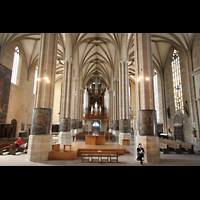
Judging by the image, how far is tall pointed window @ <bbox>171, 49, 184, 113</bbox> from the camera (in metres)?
18.1

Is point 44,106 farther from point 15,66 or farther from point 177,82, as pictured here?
point 177,82

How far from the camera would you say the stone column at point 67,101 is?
13.3m

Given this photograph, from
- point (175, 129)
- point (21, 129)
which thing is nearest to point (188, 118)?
point (175, 129)

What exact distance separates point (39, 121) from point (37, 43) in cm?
1514

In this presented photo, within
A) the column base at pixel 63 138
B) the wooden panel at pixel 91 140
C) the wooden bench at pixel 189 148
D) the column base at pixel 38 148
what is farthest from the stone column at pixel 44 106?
the wooden bench at pixel 189 148

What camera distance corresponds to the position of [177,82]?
1895 cm

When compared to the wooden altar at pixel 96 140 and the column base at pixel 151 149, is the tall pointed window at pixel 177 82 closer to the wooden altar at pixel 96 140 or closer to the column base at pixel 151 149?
the wooden altar at pixel 96 140

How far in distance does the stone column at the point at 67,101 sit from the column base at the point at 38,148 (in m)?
5.40

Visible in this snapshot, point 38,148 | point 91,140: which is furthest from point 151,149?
point 38,148

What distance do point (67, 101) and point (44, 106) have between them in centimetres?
652
